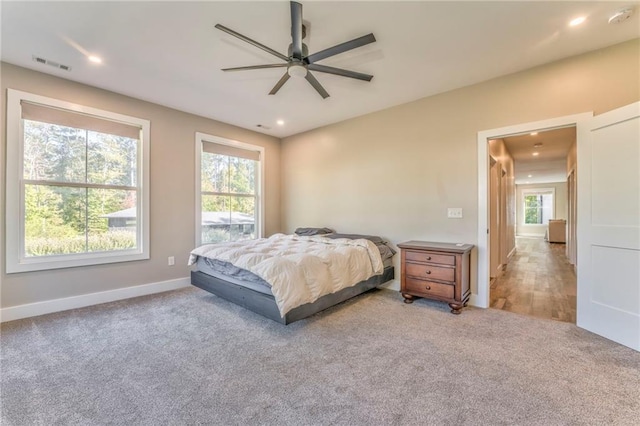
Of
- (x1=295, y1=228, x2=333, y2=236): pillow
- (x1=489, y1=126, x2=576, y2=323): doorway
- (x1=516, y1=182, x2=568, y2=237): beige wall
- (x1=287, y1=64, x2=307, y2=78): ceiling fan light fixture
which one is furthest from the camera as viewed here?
(x1=516, y1=182, x2=568, y2=237): beige wall

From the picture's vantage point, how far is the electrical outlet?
3.46m

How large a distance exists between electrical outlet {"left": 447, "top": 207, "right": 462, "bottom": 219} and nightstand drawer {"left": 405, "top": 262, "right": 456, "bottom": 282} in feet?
2.56

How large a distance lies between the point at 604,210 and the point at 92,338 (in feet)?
15.6

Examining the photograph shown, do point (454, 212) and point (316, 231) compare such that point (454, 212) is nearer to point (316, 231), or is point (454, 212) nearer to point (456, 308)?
point (456, 308)

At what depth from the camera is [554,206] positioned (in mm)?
11711

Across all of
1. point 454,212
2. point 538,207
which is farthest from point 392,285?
point 538,207

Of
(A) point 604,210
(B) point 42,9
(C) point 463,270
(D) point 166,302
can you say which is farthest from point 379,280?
(B) point 42,9

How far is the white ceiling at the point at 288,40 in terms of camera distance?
2111mm

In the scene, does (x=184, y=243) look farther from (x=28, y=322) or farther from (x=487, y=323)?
(x=487, y=323)

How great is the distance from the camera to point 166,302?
3.46 metres

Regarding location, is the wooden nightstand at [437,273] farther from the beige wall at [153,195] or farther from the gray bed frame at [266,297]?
the beige wall at [153,195]

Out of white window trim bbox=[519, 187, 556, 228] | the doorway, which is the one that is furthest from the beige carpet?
white window trim bbox=[519, 187, 556, 228]

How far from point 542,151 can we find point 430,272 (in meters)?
5.26

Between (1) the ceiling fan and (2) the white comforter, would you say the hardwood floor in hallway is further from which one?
(1) the ceiling fan
